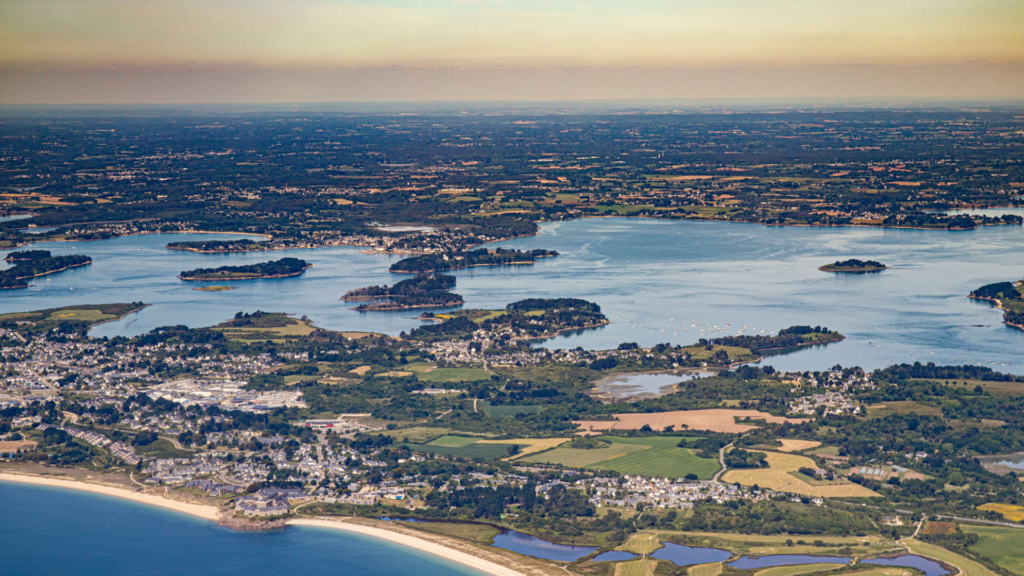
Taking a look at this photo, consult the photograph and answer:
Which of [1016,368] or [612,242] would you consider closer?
[1016,368]

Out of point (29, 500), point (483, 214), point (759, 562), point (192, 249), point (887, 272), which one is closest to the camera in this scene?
point (759, 562)

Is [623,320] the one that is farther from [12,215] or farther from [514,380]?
[12,215]

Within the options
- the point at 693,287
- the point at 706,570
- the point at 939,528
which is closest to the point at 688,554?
the point at 706,570

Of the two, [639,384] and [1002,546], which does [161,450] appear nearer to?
[639,384]

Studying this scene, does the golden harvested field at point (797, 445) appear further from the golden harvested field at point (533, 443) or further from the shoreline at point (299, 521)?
the shoreline at point (299, 521)

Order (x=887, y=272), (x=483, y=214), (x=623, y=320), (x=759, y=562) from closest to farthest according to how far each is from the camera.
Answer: (x=759, y=562) < (x=623, y=320) < (x=887, y=272) < (x=483, y=214)

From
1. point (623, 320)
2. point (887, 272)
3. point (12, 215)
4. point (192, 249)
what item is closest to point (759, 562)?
point (623, 320)
